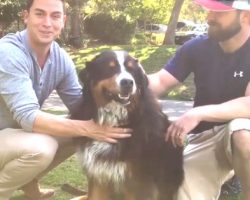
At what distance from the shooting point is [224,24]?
400 centimetres

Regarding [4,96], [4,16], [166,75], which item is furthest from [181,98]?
[4,16]

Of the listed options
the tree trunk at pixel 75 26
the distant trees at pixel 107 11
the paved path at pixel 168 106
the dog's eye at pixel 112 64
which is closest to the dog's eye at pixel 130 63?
the dog's eye at pixel 112 64

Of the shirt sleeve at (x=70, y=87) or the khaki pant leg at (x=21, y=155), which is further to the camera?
the shirt sleeve at (x=70, y=87)

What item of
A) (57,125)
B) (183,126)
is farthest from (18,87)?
(183,126)

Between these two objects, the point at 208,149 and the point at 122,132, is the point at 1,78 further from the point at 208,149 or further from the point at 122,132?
the point at 208,149

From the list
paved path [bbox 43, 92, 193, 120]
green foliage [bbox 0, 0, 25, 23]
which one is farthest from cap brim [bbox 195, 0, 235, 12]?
green foliage [bbox 0, 0, 25, 23]

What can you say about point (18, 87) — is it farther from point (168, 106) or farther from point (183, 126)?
point (168, 106)

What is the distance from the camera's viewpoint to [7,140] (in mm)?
4047

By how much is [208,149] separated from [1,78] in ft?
6.09

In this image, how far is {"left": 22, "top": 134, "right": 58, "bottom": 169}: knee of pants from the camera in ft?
13.0

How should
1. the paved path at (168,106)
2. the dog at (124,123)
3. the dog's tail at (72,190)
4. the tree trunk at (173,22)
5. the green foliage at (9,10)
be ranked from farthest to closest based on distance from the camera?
the tree trunk at (173,22) → the green foliage at (9,10) → the paved path at (168,106) → the dog's tail at (72,190) → the dog at (124,123)

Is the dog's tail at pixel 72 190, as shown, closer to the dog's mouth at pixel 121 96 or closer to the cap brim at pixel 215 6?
the dog's mouth at pixel 121 96

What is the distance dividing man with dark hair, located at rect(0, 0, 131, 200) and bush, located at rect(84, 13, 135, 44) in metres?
25.4

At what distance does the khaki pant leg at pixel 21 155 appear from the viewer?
3.98m
